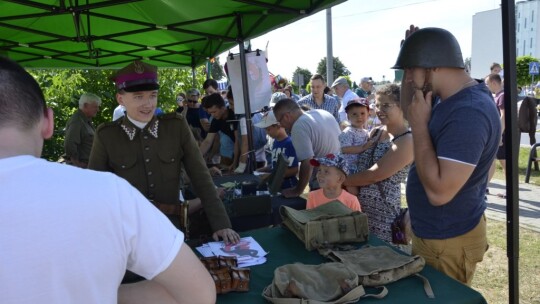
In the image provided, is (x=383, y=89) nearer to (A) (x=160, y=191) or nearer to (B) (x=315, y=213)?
(B) (x=315, y=213)

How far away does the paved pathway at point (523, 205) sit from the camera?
458 cm

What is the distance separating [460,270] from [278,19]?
3.06 metres

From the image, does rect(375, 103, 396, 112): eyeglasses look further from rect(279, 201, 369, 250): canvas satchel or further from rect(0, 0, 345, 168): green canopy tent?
rect(0, 0, 345, 168): green canopy tent

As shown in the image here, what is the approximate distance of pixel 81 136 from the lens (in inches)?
206

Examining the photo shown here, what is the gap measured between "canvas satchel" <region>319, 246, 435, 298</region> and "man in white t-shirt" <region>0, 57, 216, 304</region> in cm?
86

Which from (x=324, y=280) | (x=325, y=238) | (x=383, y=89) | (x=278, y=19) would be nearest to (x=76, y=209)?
(x=324, y=280)

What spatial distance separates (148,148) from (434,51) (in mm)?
1544

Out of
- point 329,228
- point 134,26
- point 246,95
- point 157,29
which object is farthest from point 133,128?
point 134,26

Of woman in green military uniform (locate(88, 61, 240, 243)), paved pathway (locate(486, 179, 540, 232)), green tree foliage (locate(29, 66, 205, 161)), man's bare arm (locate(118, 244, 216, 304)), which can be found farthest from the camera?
green tree foliage (locate(29, 66, 205, 161))

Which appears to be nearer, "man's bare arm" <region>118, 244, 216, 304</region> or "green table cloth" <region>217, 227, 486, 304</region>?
"man's bare arm" <region>118, 244, 216, 304</region>

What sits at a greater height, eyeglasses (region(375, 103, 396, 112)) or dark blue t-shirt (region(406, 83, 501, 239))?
eyeglasses (region(375, 103, 396, 112))

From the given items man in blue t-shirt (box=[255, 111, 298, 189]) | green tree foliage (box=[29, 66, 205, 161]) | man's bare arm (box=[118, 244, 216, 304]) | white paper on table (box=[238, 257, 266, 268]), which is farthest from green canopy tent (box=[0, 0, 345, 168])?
man's bare arm (box=[118, 244, 216, 304])

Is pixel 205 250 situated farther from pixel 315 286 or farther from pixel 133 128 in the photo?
pixel 133 128

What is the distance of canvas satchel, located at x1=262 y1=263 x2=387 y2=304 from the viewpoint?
4.54ft
